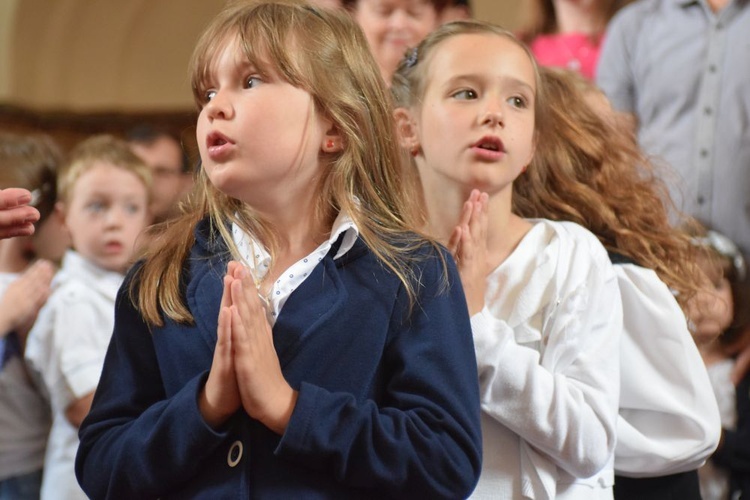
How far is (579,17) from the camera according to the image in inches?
182

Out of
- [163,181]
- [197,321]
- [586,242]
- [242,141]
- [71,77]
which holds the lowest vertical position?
[71,77]

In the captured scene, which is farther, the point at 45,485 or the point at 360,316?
the point at 45,485

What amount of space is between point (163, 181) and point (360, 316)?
3.16m

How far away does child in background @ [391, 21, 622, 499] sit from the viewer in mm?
2021

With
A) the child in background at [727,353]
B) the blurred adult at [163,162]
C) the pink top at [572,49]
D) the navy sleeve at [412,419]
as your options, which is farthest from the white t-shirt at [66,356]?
the pink top at [572,49]

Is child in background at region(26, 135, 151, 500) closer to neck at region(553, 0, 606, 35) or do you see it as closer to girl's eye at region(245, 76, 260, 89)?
girl's eye at region(245, 76, 260, 89)

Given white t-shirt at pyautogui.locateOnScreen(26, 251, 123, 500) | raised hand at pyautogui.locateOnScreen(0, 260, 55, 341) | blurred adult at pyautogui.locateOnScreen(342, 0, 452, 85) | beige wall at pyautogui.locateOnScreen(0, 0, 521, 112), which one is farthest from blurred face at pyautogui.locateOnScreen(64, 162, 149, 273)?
beige wall at pyautogui.locateOnScreen(0, 0, 521, 112)

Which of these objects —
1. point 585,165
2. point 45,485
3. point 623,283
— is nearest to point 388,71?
point 585,165

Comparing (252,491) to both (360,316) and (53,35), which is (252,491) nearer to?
(360,316)

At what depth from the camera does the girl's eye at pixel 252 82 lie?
5.95ft

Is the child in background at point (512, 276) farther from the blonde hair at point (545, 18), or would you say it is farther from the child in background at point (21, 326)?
the blonde hair at point (545, 18)

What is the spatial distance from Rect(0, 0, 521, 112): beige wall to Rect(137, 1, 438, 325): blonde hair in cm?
650

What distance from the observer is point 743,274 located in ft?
12.2

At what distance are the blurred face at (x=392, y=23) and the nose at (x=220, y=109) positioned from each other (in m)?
1.66
